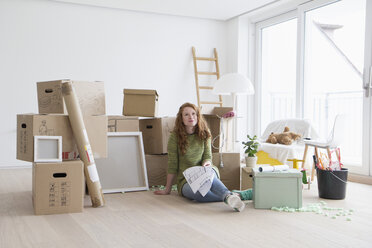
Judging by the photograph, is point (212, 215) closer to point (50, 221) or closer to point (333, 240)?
point (333, 240)

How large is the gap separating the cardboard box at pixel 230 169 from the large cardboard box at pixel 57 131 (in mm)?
1011

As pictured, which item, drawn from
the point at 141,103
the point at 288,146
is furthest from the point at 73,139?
the point at 288,146

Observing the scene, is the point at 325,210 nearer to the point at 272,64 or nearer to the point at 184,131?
the point at 184,131

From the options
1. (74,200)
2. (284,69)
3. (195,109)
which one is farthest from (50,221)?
(284,69)

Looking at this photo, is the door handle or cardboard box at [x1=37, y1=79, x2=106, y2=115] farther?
the door handle

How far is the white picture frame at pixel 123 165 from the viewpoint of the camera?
335 cm

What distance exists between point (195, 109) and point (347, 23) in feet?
9.03

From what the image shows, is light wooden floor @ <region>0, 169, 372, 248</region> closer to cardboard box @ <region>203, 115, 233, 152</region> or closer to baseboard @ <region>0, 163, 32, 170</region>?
cardboard box @ <region>203, 115, 233, 152</region>

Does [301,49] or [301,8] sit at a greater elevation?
[301,8]

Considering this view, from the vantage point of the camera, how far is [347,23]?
15.7ft

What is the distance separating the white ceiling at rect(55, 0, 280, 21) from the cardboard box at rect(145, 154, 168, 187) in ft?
7.78

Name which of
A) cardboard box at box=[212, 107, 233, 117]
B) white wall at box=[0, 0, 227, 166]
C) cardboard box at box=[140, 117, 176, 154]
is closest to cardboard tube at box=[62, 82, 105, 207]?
cardboard box at box=[140, 117, 176, 154]

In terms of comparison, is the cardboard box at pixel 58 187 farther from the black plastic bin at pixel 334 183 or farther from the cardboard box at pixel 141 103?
the black plastic bin at pixel 334 183

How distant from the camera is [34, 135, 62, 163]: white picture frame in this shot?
261 cm
